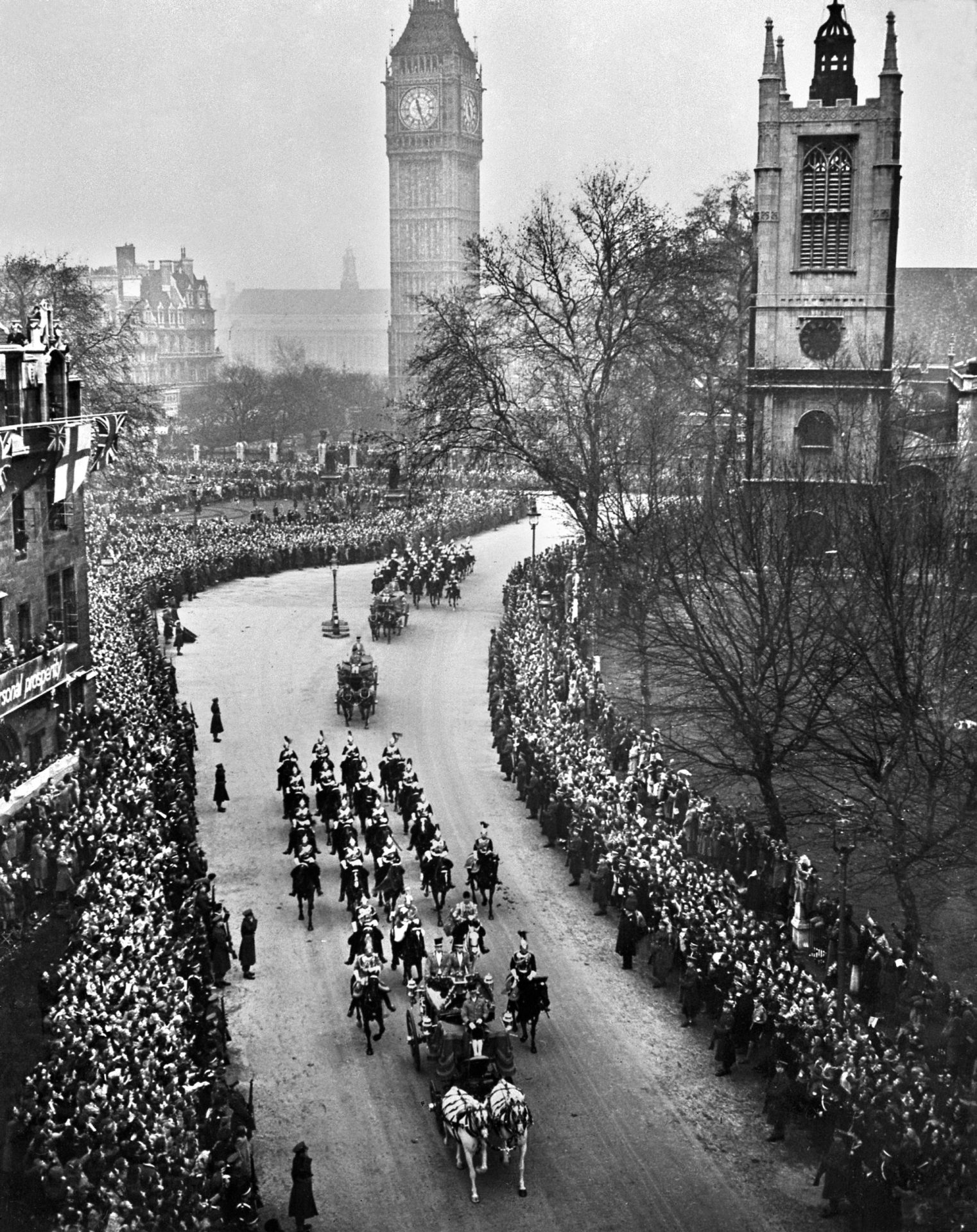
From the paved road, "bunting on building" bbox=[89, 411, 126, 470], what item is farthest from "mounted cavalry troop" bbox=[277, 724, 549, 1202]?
"bunting on building" bbox=[89, 411, 126, 470]

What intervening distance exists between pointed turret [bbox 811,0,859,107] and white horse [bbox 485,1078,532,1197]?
38.0m

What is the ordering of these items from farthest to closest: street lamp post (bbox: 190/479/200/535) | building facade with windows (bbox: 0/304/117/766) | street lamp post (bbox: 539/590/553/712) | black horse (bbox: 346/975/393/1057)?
street lamp post (bbox: 190/479/200/535) → street lamp post (bbox: 539/590/553/712) → building facade with windows (bbox: 0/304/117/766) → black horse (bbox: 346/975/393/1057)

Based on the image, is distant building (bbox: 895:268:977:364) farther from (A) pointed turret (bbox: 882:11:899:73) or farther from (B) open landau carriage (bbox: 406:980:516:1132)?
(B) open landau carriage (bbox: 406:980:516:1132)

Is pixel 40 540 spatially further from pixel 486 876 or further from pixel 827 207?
pixel 827 207

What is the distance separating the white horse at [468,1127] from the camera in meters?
16.6

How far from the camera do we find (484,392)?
46969mm

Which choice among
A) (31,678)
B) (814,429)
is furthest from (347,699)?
(814,429)

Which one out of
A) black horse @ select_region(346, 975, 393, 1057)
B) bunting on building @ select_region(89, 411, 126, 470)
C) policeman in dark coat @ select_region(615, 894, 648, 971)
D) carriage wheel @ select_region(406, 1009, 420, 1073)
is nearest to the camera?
carriage wheel @ select_region(406, 1009, 420, 1073)

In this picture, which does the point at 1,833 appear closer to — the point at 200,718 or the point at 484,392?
the point at 200,718

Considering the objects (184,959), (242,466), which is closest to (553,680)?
(184,959)

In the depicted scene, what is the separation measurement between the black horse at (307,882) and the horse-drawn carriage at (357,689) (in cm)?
1136

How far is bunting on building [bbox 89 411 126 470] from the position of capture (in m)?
30.7

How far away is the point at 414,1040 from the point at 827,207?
114 feet

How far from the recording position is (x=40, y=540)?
97.1ft
